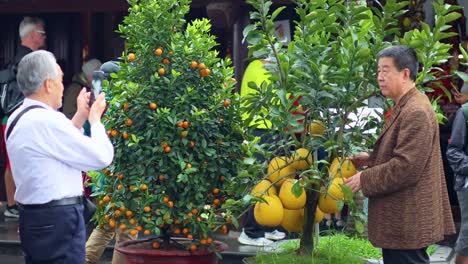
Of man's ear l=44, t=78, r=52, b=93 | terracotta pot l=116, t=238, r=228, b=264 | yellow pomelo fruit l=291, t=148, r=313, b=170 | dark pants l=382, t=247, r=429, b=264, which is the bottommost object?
terracotta pot l=116, t=238, r=228, b=264

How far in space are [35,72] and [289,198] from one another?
6.13 feet

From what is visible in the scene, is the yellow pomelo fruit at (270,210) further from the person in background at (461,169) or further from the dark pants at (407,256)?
the person in background at (461,169)

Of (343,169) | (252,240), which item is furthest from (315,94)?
(252,240)

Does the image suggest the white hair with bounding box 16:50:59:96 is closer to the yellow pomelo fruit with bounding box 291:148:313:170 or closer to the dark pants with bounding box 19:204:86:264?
the dark pants with bounding box 19:204:86:264

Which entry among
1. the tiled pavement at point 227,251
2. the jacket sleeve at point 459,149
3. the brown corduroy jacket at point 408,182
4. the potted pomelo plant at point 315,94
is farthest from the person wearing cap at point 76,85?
the brown corduroy jacket at point 408,182

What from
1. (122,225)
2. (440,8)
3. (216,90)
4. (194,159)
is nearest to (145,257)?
(122,225)

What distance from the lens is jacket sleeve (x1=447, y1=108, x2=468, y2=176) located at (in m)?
7.82

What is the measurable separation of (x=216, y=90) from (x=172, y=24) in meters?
0.56

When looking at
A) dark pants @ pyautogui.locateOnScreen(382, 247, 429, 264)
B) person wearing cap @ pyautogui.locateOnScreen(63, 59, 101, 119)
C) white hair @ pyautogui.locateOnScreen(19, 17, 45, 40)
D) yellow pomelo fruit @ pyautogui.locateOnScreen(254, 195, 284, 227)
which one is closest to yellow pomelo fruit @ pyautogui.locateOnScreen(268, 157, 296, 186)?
yellow pomelo fruit @ pyautogui.locateOnScreen(254, 195, 284, 227)

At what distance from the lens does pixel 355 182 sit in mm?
5875

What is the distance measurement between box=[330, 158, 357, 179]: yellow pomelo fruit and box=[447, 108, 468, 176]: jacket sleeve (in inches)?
76.2

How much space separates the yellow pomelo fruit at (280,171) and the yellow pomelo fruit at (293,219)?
209 millimetres

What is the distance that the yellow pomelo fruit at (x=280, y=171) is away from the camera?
6.28 meters

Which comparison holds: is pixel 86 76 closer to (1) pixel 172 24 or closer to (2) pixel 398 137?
(1) pixel 172 24
